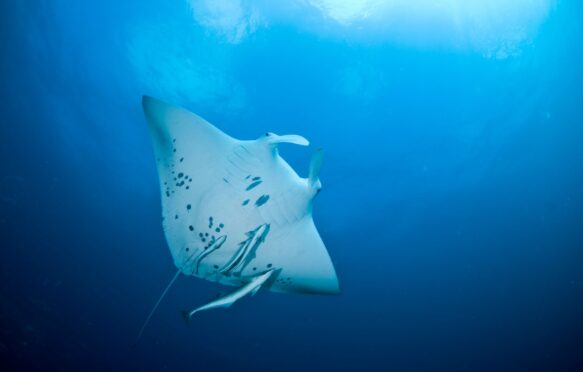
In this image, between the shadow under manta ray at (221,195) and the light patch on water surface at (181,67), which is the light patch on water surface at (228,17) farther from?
the shadow under manta ray at (221,195)

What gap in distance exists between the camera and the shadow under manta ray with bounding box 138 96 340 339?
2764 mm

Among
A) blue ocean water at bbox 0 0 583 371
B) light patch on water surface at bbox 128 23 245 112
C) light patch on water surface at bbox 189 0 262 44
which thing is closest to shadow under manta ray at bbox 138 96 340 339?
light patch on water surface at bbox 189 0 262 44

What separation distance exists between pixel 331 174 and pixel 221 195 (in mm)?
6129

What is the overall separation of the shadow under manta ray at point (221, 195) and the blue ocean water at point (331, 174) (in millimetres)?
4665

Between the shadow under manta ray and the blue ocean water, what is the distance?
4.66m

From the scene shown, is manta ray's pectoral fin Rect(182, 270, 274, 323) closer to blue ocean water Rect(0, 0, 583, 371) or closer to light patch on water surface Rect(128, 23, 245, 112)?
A: blue ocean water Rect(0, 0, 583, 371)

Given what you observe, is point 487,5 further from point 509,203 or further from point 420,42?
point 509,203

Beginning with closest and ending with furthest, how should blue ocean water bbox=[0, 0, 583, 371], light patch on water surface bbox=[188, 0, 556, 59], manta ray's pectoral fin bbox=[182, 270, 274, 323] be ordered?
manta ray's pectoral fin bbox=[182, 270, 274, 323], light patch on water surface bbox=[188, 0, 556, 59], blue ocean water bbox=[0, 0, 583, 371]

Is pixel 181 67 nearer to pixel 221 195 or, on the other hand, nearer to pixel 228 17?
pixel 228 17

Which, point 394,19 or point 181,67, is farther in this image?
point 181,67

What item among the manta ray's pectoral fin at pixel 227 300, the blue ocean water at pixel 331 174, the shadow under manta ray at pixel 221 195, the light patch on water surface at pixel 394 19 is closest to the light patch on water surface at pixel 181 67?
the blue ocean water at pixel 331 174

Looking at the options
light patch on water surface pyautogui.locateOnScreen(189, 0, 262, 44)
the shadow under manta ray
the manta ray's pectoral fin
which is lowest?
the manta ray's pectoral fin

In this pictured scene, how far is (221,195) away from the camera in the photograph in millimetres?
2830

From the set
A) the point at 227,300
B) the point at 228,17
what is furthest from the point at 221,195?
the point at 228,17
